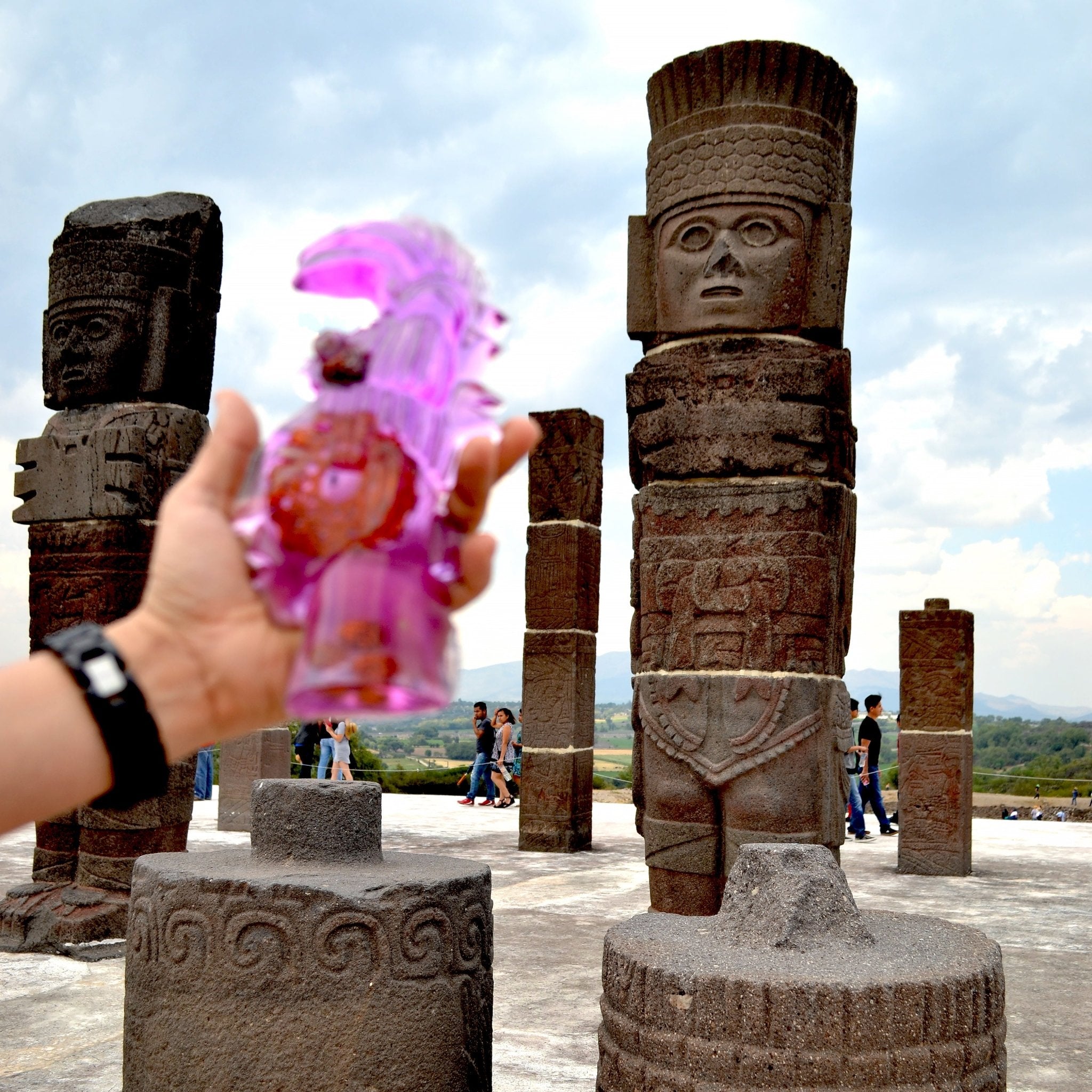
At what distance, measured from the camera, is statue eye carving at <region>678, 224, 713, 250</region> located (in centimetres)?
491

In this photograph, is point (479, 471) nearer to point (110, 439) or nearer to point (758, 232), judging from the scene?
point (758, 232)

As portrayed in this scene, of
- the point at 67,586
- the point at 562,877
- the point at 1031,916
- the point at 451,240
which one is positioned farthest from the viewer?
the point at 562,877

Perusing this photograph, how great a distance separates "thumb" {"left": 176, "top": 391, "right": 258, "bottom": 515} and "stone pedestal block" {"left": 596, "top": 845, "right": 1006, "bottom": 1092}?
80.1 inches

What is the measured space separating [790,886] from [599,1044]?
0.62 meters

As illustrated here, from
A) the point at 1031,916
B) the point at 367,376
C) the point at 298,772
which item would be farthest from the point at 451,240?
the point at 298,772

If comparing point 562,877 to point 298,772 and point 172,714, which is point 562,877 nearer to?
point 172,714

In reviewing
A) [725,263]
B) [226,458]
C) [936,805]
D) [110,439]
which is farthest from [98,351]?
[936,805]

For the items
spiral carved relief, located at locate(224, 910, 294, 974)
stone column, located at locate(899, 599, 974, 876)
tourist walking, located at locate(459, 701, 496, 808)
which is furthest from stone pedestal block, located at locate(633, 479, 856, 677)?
tourist walking, located at locate(459, 701, 496, 808)

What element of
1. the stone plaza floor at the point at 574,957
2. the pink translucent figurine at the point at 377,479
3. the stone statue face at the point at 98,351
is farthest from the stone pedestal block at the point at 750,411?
the pink translucent figurine at the point at 377,479

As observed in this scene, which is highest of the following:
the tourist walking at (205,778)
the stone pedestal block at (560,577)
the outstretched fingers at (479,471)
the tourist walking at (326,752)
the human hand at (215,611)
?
the stone pedestal block at (560,577)

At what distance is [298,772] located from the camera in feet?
53.2

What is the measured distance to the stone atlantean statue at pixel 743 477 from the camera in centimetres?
468

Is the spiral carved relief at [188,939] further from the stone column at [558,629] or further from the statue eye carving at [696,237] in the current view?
the stone column at [558,629]

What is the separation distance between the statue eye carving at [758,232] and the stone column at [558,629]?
4.80 metres
